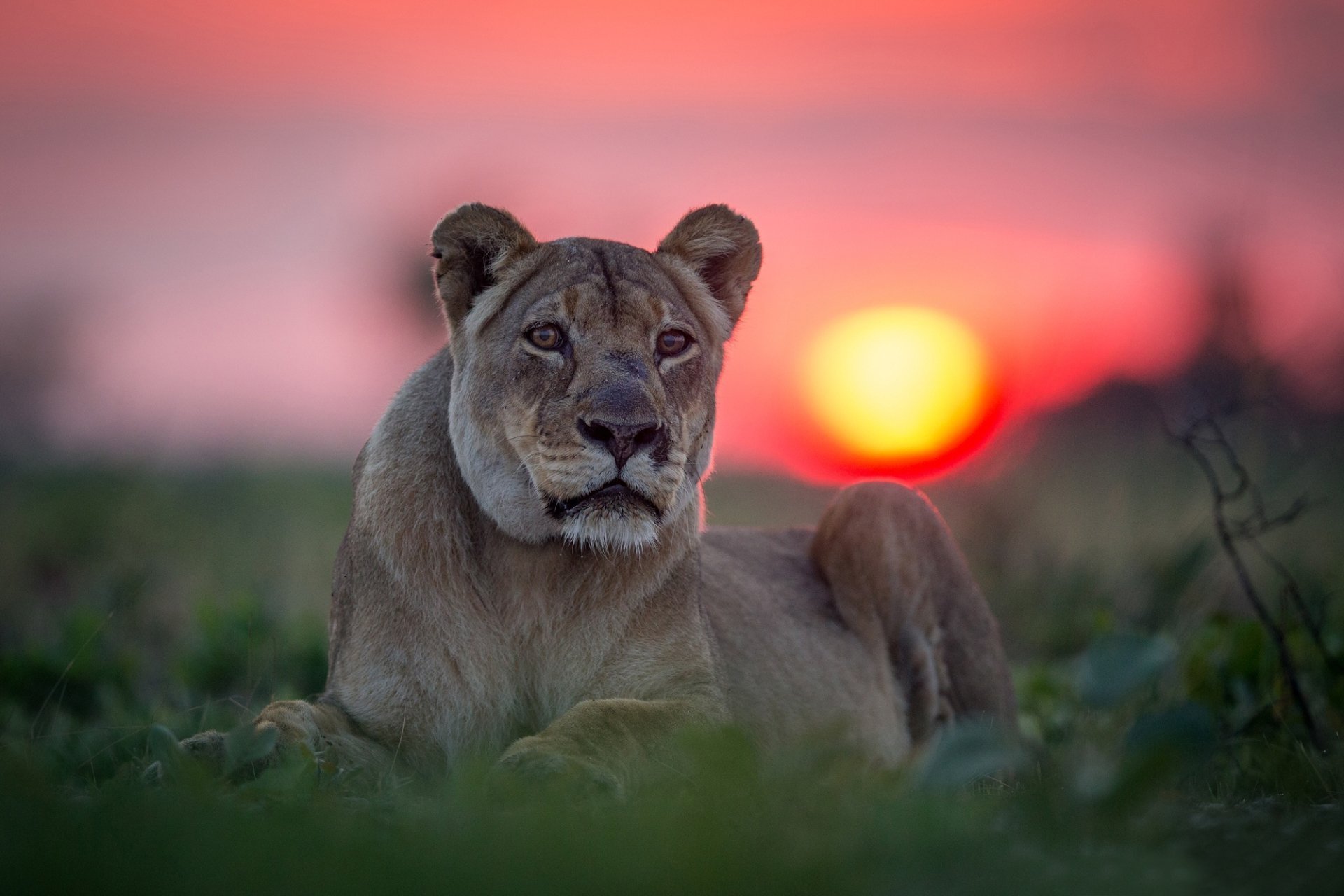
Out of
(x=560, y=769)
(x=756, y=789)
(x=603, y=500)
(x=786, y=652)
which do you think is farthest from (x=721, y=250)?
(x=756, y=789)

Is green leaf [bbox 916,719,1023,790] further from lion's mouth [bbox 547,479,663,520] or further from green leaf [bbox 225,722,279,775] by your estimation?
green leaf [bbox 225,722,279,775]

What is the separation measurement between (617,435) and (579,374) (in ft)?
1.04

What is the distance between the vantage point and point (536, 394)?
4.15 m

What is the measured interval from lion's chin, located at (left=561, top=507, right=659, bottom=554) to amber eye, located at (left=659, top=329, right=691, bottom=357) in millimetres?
707

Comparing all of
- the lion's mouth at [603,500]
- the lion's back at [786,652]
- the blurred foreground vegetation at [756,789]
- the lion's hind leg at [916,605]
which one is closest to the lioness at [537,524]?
the lion's mouth at [603,500]

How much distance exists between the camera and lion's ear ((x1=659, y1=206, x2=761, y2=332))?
196 inches

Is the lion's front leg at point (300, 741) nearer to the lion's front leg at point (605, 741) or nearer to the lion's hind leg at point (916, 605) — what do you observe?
the lion's front leg at point (605, 741)

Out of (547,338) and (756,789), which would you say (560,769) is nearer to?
(756,789)

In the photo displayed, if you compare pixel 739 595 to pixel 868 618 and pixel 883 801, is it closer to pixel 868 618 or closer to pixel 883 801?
pixel 868 618

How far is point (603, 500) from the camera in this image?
398cm

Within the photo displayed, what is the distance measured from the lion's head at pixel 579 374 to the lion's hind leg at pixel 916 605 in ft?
5.36

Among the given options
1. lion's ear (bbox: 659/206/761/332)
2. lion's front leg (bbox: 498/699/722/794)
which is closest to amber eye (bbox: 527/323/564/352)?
lion's ear (bbox: 659/206/761/332)

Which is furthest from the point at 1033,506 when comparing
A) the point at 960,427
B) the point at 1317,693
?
the point at 1317,693

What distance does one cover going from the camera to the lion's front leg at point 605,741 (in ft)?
11.0
